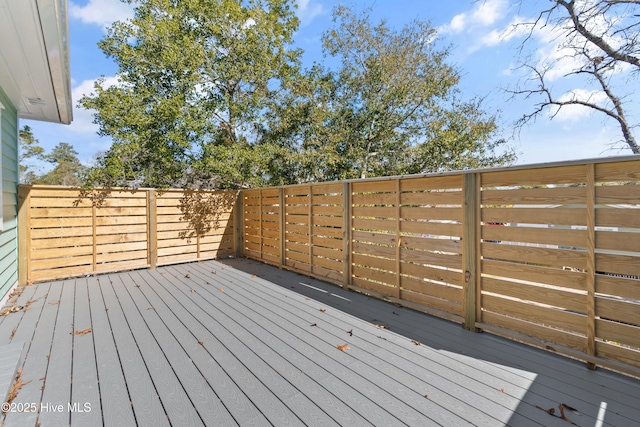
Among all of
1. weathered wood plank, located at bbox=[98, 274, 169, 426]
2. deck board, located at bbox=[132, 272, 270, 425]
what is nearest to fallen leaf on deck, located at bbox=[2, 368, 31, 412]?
weathered wood plank, located at bbox=[98, 274, 169, 426]

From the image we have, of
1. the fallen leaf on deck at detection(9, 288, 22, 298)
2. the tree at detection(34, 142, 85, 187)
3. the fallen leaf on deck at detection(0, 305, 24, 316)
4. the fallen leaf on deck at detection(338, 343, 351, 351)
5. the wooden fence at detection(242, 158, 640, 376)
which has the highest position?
the tree at detection(34, 142, 85, 187)

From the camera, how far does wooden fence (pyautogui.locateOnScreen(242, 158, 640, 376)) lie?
7.06 feet

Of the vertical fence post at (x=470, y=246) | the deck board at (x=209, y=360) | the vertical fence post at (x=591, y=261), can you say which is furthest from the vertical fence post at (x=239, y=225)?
the vertical fence post at (x=591, y=261)

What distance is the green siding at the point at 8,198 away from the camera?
3.73 metres

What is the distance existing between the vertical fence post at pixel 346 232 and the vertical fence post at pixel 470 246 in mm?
1659

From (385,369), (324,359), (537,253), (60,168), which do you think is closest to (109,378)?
(324,359)

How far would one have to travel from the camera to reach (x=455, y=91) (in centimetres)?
911

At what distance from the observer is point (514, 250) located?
267cm

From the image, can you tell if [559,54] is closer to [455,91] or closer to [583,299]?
[455,91]

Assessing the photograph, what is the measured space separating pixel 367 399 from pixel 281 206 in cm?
408

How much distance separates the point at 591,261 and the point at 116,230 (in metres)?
6.47

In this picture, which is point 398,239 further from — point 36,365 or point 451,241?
point 36,365

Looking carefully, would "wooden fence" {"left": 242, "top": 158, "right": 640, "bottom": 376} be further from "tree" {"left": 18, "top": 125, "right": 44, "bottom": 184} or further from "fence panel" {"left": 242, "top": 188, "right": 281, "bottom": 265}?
"tree" {"left": 18, "top": 125, "right": 44, "bottom": 184}

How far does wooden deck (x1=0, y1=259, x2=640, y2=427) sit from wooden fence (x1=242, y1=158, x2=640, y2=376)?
22cm
